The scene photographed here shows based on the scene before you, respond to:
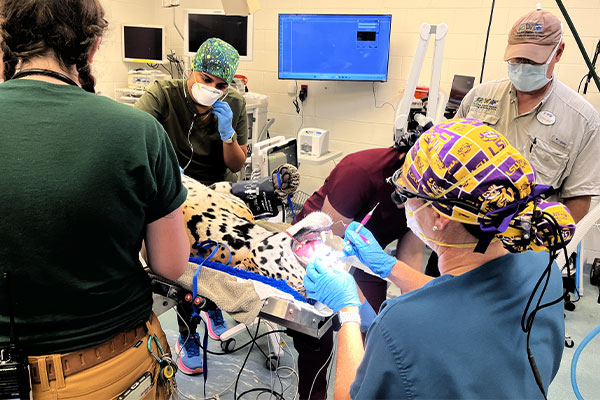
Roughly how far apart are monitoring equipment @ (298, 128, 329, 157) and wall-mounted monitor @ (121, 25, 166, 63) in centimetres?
177

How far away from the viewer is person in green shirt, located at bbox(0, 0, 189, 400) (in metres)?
0.85

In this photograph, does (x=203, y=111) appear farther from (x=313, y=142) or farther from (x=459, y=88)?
(x=459, y=88)

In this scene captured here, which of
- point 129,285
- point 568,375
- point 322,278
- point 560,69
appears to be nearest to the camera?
point 129,285

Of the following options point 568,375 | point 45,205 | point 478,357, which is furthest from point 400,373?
point 568,375

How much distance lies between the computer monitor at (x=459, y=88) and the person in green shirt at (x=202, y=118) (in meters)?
1.79

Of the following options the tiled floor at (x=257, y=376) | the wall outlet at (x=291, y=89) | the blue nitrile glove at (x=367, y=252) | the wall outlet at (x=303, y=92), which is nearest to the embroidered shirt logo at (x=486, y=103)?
the blue nitrile glove at (x=367, y=252)

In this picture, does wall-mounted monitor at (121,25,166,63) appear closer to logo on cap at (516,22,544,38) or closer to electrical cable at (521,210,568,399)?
logo on cap at (516,22,544,38)

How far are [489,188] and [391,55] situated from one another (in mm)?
3288

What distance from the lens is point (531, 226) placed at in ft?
2.90

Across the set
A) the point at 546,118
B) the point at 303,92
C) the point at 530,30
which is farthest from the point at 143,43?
the point at 546,118

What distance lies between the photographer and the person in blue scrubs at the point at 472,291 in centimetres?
79

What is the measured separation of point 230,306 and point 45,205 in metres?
0.61

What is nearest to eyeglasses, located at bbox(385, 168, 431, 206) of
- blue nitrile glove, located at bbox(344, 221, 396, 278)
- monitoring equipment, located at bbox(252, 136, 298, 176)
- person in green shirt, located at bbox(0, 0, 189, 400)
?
blue nitrile glove, located at bbox(344, 221, 396, 278)

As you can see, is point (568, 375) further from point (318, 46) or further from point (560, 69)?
point (318, 46)
